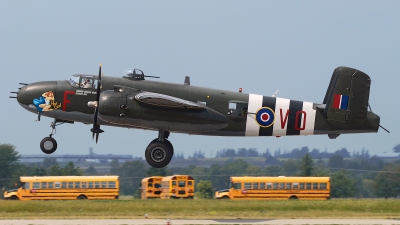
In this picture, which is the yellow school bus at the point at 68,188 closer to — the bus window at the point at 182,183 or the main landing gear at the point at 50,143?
the bus window at the point at 182,183

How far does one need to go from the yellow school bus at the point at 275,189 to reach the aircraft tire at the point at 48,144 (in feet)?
78.0

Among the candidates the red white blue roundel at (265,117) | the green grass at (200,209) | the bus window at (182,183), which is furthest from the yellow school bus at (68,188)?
the red white blue roundel at (265,117)

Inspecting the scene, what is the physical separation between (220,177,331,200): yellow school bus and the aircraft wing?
24.3 m

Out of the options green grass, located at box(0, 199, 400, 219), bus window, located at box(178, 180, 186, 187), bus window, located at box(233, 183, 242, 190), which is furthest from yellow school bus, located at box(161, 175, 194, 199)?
green grass, located at box(0, 199, 400, 219)

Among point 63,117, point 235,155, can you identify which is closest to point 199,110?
point 63,117

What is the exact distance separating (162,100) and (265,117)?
17.0 ft

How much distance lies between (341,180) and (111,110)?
56.1 m

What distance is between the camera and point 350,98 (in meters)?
32.9

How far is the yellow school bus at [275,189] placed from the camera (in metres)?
54.6

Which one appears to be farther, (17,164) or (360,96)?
(17,164)

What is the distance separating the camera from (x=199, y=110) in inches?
1253

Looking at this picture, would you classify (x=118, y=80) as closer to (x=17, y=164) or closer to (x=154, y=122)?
(x=154, y=122)

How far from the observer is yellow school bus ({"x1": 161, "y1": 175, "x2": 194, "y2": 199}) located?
55.3 metres

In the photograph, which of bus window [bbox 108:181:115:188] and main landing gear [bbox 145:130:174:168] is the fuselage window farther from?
bus window [bbox 108:181:115:188]
